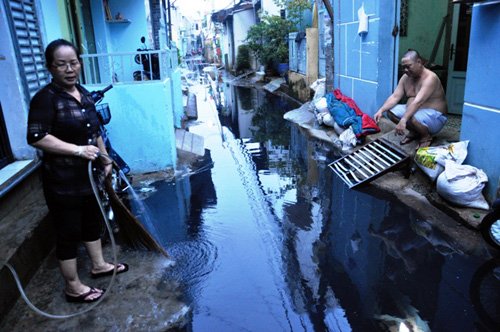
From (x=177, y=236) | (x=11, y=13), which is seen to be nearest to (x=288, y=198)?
(x=177, y=236)

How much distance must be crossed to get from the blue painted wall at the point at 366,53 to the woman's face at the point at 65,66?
238 inches

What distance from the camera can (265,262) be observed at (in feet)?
12.4

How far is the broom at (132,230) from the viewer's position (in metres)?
A: 3.69

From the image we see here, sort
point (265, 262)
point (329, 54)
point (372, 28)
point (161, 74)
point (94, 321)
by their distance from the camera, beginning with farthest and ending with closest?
point (329, 54), point (372, 28), point (161, 74), point (265, 262), point (94, 321)

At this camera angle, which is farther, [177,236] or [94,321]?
[177,236]

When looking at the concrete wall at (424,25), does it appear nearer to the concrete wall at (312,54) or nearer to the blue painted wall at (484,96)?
the blue painted wall at (484,96)

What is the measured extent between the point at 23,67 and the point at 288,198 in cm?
357

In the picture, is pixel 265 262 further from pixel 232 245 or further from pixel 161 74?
pixel 161 74

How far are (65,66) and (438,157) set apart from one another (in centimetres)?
429

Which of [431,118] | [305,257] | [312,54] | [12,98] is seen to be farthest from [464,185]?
[312,54]

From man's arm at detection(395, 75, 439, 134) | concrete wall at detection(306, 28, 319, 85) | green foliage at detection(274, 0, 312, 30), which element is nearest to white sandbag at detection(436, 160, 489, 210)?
man's arm at detection(395, 75, 439, 134)

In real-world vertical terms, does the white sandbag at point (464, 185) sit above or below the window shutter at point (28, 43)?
below

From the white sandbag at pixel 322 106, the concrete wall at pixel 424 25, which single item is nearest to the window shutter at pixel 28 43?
the white sandbag at pixel 322 106

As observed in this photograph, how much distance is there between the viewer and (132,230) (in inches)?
153
